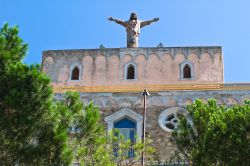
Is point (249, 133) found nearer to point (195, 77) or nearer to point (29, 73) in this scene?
point (29, 73)

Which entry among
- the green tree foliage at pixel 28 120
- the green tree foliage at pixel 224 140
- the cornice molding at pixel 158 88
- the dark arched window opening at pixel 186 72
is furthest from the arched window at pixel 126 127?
the green tree foliage at pixel 28 120

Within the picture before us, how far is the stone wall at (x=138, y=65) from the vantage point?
2394 centimetres

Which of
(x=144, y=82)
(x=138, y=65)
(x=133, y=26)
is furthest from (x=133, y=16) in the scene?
→ (x=144, y=82)

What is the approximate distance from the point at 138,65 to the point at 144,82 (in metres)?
1.13

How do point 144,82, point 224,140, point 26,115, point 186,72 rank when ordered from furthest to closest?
point 186,72 → point 144,82 → point 224,140 → point 26,115

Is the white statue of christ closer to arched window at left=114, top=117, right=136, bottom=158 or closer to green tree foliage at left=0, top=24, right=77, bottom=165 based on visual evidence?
arched window at left=114, top=117, right=136, bottom=158

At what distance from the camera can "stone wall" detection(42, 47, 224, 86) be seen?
78.5 ft

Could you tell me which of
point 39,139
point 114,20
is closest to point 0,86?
point 39,139

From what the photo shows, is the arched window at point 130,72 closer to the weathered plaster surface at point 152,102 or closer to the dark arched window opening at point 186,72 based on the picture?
the dark arched window opening at point 186,72

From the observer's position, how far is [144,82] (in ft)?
78.1

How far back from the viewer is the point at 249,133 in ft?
44.6

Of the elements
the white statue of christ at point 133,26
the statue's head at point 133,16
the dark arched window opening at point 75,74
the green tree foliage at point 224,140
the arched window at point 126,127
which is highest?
the statue's head at point 133,16

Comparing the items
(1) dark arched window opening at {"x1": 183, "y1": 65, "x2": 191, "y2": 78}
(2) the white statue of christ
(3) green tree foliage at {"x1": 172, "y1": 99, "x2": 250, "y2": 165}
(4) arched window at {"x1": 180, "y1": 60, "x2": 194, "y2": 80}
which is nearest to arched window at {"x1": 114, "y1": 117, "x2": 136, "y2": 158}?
(4) arched window at {"x1": 180, "y1": 60, "x2": 194, "y2": 80}

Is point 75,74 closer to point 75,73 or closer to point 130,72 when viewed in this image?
point 75,73
